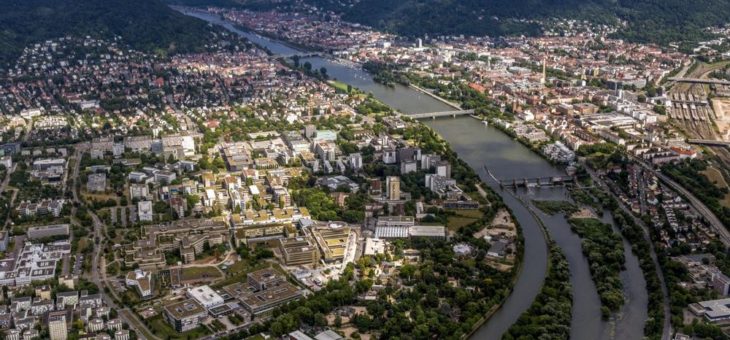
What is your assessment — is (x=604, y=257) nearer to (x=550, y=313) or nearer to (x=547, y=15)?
(x=550, y=313)

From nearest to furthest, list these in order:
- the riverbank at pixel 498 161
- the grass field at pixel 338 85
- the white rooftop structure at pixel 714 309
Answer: the white rooftop structure at pixel 714 309 < the riverbank at pixel 498 161 < the grass field at pixel 338 85

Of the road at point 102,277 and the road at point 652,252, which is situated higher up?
the road at point 652,252

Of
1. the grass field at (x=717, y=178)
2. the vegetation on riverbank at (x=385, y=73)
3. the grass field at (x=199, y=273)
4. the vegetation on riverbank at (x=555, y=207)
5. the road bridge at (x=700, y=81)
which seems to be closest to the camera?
the grass field at (x=199, y=273)

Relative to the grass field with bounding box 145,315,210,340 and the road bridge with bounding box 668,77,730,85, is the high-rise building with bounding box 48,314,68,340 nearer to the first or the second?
the grass field with bounding box 145,315,210,340

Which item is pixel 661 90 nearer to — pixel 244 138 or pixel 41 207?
pixel 244 138

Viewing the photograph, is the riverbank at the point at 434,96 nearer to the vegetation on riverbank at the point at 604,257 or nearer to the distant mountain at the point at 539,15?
the vegetation on riverbank at the point at 604,257

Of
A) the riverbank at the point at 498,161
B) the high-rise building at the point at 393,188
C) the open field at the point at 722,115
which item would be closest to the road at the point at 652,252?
the riverbank at the point at 498,161
